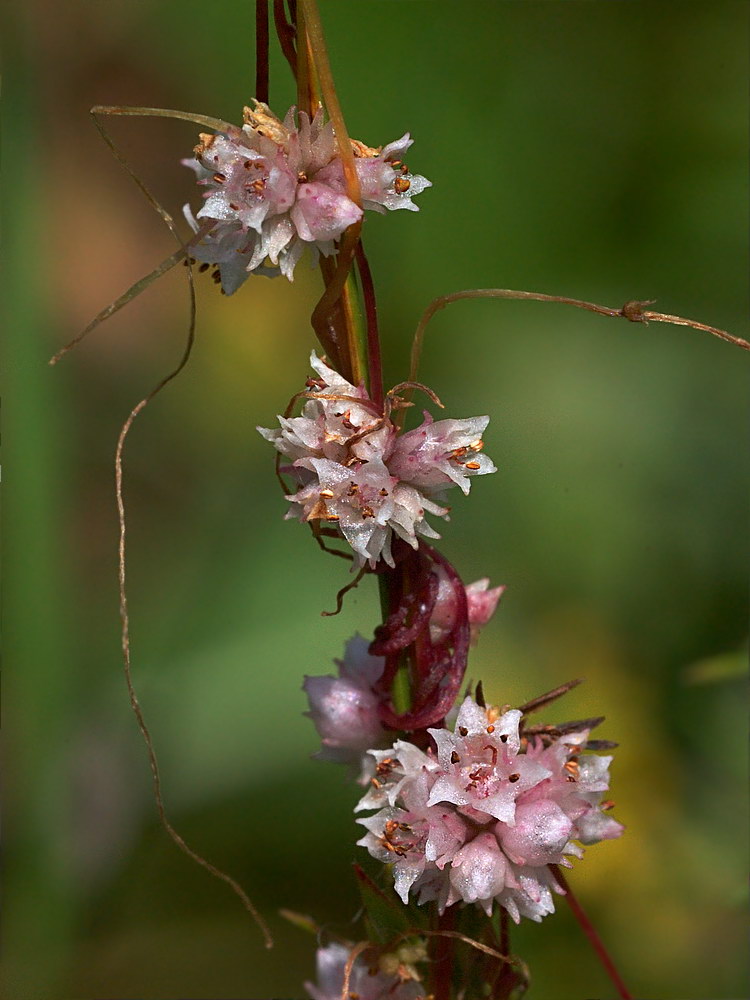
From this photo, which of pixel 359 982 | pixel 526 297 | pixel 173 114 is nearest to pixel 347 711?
pixel 359 982

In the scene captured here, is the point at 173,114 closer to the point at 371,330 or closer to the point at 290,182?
the point at 290,182

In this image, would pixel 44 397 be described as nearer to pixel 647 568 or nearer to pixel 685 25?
pixel 647 568

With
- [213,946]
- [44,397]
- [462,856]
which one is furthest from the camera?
[44,397]

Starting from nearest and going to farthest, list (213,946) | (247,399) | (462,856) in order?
(462,856) → (213,946) → (247,399)

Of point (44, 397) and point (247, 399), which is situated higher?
point (247, 399)

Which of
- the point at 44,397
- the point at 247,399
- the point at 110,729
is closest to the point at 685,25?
the point at 247,399

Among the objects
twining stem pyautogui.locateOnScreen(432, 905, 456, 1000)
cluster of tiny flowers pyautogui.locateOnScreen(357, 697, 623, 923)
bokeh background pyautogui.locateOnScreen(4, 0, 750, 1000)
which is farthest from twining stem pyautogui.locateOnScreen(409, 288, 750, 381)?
bokeh background pyautogui.locateOnScreen(4, 0, 750, 1000)

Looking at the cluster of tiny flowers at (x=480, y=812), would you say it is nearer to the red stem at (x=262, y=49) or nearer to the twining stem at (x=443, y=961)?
the twining stem at (x=443, y=961)

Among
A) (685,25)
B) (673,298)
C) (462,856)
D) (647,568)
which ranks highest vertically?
(685,25)
